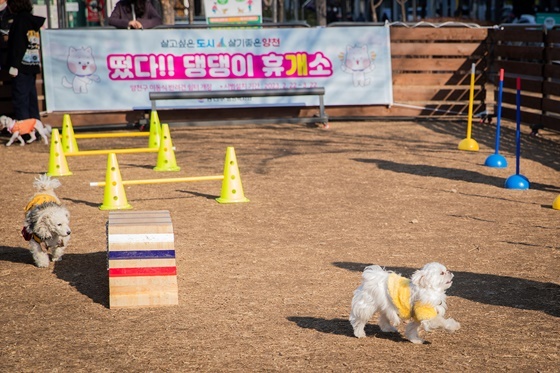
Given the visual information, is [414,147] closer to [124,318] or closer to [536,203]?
[536,203]

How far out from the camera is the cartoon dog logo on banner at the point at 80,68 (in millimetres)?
16442

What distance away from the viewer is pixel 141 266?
21.2ft

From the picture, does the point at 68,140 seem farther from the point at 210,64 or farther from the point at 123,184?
the point at 123,184

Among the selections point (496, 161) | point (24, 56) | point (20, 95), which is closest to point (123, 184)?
point (496, 161)

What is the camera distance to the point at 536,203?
10.1m

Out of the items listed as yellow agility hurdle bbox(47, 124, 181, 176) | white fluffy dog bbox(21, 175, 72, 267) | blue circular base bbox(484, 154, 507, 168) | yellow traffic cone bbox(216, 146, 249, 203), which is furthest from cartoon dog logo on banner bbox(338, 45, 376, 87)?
white fluffy dog bbox(21, 175, 72, 267)

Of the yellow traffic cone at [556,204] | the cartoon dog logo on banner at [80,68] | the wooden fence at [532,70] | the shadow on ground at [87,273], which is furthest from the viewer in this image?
the cartoon dog logo on banner at [80,68]

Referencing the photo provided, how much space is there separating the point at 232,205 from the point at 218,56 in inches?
283

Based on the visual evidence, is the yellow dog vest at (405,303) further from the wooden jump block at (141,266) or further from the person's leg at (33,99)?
the person's leg at (33,99)

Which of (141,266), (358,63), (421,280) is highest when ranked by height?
(358,63)

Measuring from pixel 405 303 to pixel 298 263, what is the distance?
7.26ft

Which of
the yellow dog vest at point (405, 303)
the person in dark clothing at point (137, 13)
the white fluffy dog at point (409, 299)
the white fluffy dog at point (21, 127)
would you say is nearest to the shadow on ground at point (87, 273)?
the white fluffy dog at point (409, 299)

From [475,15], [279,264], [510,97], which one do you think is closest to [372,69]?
[510,97]

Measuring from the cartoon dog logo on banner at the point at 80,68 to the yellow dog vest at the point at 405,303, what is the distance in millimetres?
11937
